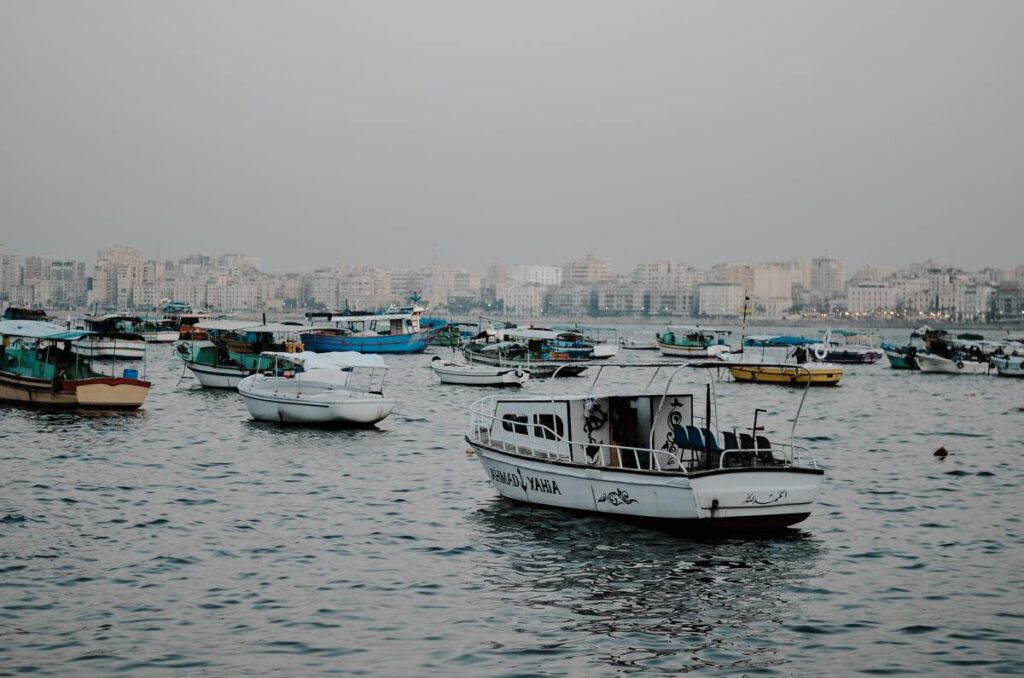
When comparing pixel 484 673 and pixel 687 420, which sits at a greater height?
pixel 687 420

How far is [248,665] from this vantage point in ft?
43.5

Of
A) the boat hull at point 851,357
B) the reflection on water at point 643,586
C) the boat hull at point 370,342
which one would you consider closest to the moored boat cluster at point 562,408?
the reflection on water at point 643,586

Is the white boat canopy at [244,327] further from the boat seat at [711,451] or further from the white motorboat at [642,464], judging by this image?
the boat seat at [711,451]

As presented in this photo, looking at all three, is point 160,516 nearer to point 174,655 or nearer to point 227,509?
point 227,509

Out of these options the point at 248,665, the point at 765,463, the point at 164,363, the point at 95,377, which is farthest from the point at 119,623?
the point at 164,363

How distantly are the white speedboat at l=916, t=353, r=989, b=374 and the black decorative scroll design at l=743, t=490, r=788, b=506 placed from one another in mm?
65273

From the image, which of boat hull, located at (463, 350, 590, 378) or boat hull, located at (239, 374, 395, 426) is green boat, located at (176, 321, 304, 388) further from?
boat hull, located at (463, 350, 590, 378)

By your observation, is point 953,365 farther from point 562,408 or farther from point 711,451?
point 711,451

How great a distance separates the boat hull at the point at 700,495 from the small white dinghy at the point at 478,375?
121ft

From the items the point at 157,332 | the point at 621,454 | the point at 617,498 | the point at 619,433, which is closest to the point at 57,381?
the point at 619,433

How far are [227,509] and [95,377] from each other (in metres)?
20.2

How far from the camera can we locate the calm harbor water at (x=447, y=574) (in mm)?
A: 14008

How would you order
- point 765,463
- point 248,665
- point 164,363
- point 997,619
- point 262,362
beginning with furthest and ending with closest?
point 164,363
point 262,362
point 765,463
point 997,619
point 248,665

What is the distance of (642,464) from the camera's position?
73.6 ft
